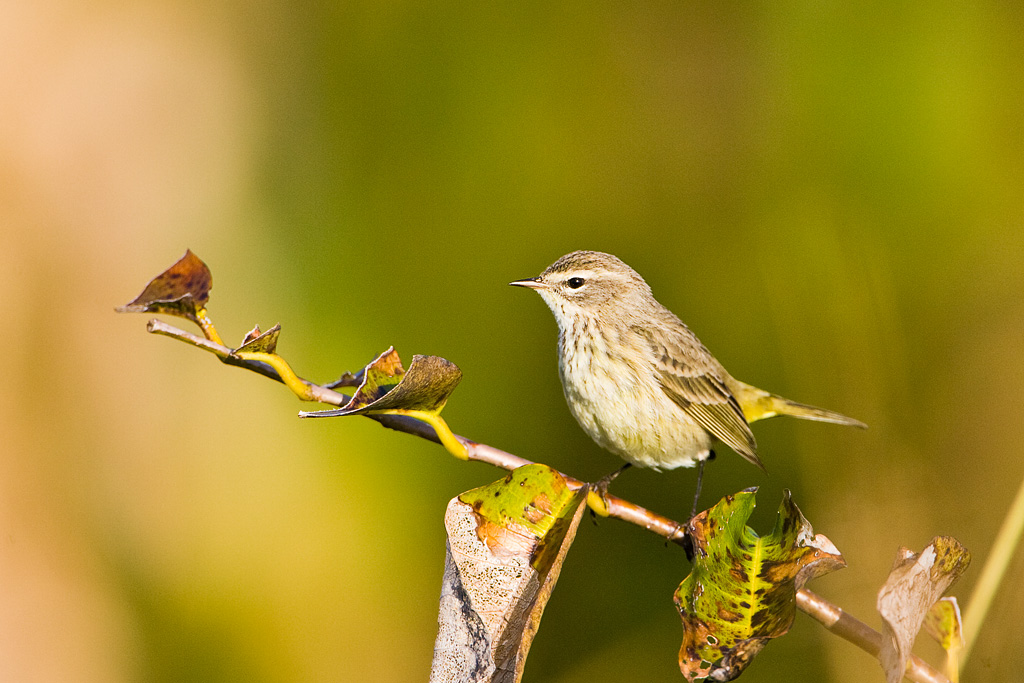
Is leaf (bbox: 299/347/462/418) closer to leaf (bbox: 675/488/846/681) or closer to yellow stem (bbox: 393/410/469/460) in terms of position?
yellow stem (bbox: 393/410/469/460)

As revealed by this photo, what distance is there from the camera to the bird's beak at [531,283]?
104 inches

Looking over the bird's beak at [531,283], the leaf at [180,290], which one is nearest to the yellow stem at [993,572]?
the leaf at [180,290]

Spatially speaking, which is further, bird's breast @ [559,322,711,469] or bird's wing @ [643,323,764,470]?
bird's wing @ [643,323,764,470]

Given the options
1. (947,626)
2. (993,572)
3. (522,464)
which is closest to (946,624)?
(947,626)

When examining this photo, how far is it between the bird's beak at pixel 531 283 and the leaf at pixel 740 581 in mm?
1511

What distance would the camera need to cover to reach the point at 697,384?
277 centimetres

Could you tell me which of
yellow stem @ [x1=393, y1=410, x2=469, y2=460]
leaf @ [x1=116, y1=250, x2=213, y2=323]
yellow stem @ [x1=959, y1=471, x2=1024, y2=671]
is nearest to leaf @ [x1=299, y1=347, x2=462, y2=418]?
yellow stem @ [x1=393, y1=410, x2=469, y2=460]

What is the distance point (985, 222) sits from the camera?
2.51m

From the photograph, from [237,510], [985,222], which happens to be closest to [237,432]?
[237,510]

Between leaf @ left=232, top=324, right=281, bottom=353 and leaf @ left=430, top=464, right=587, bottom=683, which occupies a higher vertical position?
leaf @ left=232, top=324, right=281, bottom=353

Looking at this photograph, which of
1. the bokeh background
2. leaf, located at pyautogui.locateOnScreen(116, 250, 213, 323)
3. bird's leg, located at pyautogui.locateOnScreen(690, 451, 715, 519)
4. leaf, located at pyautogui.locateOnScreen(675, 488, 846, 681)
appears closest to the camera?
leaf, located at pyautogui.locateOnScreen(675, 488, 846, 681)

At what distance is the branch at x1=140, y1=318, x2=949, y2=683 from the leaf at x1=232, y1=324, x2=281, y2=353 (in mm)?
24

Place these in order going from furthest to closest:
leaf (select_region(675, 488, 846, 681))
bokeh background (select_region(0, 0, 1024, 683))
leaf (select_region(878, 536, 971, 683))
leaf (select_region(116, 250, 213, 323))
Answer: bokeh background (select_region(0, 0, 1024, 683)) → leaf (select_region(116, 250, 213, 323)) → leaf (select_region(675, 488, 846, 681)) → leaf (select_region(878, 536, 971, 683))

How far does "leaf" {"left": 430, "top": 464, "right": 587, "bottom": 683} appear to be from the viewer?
1060mm
